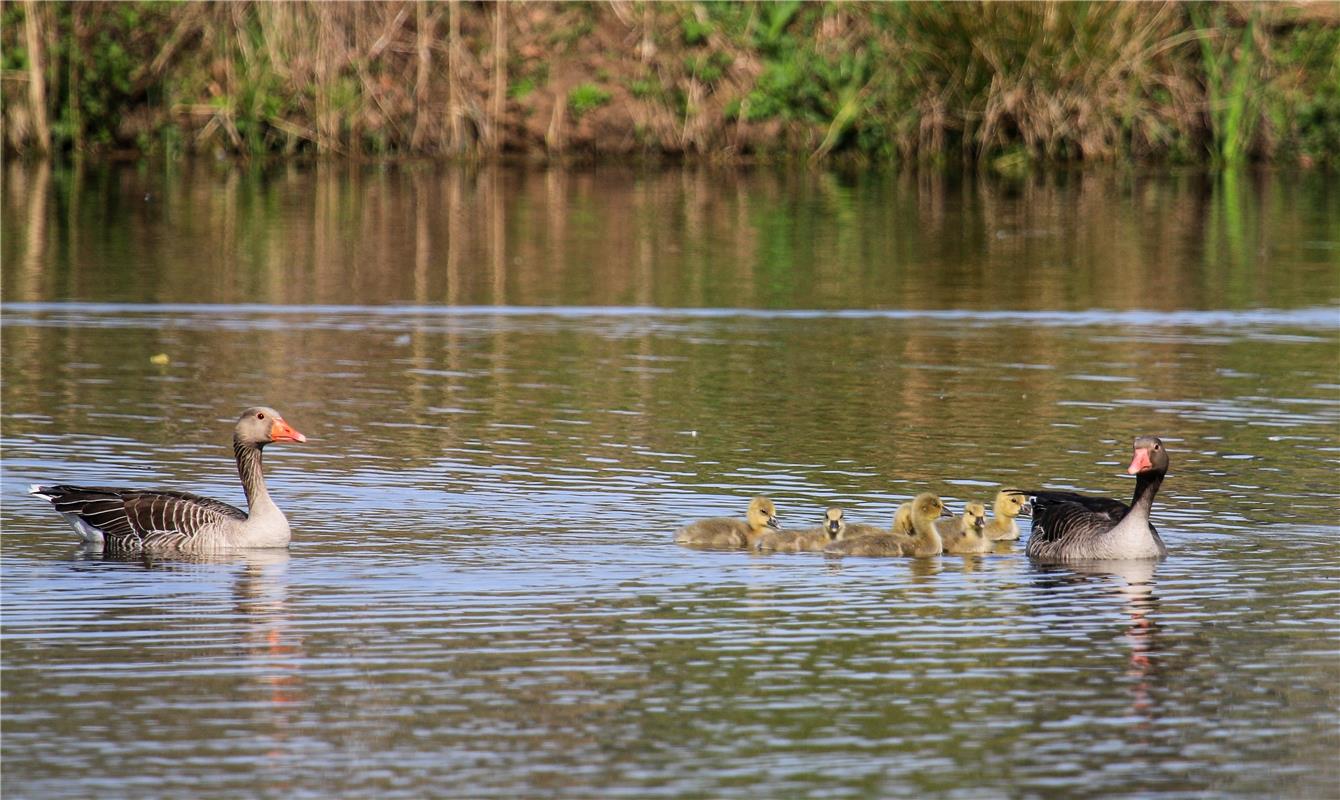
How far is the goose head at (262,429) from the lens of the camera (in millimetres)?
11133

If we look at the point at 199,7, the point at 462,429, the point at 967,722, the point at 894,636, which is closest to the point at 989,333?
the point at 462,429

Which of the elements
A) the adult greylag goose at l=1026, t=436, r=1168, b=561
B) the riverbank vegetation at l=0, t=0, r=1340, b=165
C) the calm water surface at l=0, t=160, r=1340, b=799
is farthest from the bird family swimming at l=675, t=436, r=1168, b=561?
the riverbank vegetation at l=0, t=0, r=1340, b=165

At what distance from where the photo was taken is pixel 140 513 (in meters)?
10.6

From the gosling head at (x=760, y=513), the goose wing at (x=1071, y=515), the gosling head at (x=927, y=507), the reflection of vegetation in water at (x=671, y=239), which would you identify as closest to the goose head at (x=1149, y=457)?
the goose wing at (x=1071, y=515)

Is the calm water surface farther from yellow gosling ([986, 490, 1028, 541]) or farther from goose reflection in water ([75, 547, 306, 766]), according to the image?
yellow gosling ([986, 490, 1028, 541])

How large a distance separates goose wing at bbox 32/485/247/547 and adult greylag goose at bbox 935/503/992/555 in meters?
3.31

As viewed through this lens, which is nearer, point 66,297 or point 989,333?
point 989,333

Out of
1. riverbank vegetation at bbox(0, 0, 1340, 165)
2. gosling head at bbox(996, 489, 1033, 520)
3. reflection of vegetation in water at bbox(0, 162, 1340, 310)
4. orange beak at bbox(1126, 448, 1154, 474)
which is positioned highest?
riverbank vegetation at bbox(0, 0, 1340, 165)

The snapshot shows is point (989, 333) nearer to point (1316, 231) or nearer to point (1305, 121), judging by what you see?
point (1316, 231)

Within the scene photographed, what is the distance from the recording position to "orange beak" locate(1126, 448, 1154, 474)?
1053cm

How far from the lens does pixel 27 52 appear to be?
3494 centimetres

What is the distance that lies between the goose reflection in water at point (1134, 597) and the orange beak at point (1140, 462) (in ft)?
1.40

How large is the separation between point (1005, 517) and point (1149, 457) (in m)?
0.93

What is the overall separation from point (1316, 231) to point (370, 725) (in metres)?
20.9
